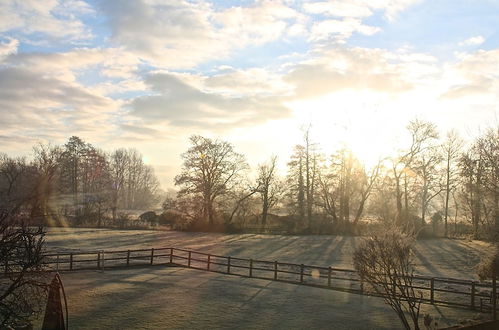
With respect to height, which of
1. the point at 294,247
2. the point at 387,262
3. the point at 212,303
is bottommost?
the point at 212,303

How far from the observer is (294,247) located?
1629 inches

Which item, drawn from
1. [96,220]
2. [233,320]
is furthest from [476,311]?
[96,220]

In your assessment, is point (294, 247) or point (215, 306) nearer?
point (215, 306)

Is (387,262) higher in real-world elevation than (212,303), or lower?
higher

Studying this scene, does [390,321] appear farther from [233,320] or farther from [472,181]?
[472,181]

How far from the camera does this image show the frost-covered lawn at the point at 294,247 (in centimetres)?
3191

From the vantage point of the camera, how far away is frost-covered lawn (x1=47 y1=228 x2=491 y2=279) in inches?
1256

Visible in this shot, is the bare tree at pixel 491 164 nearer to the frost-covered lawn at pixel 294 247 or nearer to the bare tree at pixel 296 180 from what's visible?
the frost-covered lawn at pixel 294 247

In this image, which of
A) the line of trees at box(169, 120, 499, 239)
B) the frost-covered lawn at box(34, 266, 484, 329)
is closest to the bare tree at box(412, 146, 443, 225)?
the line of trees at box(169, 120, 499, 239)

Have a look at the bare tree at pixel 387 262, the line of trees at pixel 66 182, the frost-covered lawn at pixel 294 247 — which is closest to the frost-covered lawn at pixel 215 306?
the bare tree at pixel 387 262

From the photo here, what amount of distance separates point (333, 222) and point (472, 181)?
16.7 meters

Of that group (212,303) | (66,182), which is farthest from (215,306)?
(66,182)

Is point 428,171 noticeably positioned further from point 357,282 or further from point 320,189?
point 357,282

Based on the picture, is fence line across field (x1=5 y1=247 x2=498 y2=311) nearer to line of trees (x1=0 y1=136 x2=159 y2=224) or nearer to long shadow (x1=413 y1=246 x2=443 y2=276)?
long shadow (x1=413 y1=246 x2=443 y2=276)
